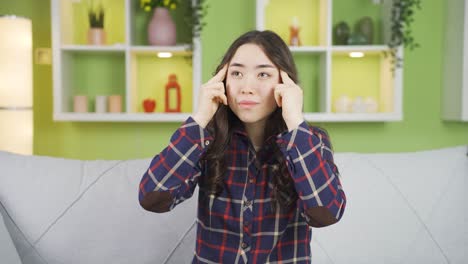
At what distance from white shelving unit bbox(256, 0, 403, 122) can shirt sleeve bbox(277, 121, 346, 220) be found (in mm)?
1693

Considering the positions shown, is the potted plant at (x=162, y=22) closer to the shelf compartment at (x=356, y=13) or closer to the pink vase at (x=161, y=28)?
the pink vase at (x=161, y=28)

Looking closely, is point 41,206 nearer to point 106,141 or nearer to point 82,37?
point 106,141

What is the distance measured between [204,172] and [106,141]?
198 centimetres

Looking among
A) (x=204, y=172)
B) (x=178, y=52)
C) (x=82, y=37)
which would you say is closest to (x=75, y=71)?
(x=82, y=37)

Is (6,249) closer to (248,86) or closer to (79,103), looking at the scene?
(248,86)

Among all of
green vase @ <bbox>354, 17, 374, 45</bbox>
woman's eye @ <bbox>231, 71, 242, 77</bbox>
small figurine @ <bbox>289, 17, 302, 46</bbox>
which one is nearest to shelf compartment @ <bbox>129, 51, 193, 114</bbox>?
small figurine @ <bbox>289, 17, 302, 46</bbox>

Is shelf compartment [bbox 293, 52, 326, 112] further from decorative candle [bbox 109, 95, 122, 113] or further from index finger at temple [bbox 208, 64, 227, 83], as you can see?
index finger at temple [bbox 208, 64, 227, 83]

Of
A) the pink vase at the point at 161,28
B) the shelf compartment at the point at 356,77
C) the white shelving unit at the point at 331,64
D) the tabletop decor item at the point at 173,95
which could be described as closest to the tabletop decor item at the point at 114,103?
the tabletop decor item at the point at 173,95

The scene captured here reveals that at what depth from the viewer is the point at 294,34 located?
293 centimetres

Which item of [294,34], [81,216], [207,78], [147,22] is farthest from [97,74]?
[81,216]

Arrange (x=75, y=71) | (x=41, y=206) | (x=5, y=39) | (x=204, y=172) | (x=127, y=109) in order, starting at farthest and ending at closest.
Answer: (x=75, y=71)
(x=127, y=109)
(x=5, y=39)
(x=41, y=206)
(x=204, y=172)

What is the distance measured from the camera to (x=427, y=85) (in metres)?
3.10

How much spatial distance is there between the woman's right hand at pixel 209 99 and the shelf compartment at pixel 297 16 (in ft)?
6.44

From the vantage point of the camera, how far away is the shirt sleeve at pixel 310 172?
1.10 meters
